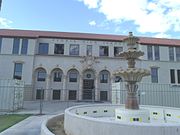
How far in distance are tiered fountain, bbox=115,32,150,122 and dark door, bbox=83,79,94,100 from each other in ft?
72.6

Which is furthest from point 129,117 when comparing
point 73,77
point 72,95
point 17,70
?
point 17,70

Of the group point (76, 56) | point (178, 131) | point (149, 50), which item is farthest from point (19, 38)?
point (178, 131)

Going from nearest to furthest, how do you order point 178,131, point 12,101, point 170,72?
point 178,131
point 12,101
point 170,72

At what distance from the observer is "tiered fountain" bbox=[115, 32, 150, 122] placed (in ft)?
25.3

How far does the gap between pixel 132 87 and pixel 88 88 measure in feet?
75.8

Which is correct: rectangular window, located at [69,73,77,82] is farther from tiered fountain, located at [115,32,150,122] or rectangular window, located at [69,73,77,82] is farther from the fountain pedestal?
the fountain pedestal

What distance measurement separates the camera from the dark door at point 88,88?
30656 mm

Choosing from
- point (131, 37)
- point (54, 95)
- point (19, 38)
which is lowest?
point (54, 95)

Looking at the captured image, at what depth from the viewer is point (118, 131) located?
14.4ft

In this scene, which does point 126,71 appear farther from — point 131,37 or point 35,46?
point 35,46

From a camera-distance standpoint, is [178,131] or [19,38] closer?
[178,131]

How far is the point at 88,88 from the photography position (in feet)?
103

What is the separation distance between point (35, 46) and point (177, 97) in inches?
926

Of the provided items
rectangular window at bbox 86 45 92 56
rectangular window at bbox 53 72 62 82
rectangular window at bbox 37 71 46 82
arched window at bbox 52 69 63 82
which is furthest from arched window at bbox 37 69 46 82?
rectangular window at bbox 86 45 92 56
